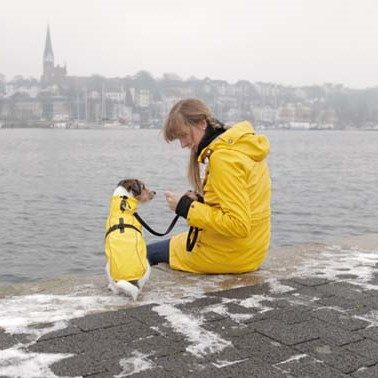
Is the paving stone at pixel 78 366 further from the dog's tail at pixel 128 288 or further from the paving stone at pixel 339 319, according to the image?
the paving stone at pixel 339 319

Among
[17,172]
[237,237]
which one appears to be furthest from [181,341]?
[17,172]

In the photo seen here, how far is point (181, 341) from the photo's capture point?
3.56 metres

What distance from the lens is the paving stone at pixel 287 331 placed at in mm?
3609

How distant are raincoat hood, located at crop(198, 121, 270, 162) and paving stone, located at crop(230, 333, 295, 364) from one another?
139 cm

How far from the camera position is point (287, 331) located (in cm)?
373

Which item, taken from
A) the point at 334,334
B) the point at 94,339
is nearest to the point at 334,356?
the point at 334,334

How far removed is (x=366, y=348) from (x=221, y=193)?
4.84 ft

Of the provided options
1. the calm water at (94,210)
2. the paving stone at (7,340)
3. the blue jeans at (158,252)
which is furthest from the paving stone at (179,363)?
the calm water at (94,210)

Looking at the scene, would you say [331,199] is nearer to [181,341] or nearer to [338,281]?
[338,281]

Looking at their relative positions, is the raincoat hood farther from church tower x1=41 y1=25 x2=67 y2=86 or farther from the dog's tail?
church tower x1=41 y1=25 x2=67 y2=86

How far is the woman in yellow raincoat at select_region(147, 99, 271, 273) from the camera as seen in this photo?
14.5ft

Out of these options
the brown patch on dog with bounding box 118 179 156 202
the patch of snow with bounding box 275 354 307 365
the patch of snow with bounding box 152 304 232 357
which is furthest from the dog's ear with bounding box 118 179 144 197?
the patch of snow with bounding box 275 354 307 365

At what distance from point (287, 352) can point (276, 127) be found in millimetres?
145653

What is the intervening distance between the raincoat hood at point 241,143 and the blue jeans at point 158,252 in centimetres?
101
